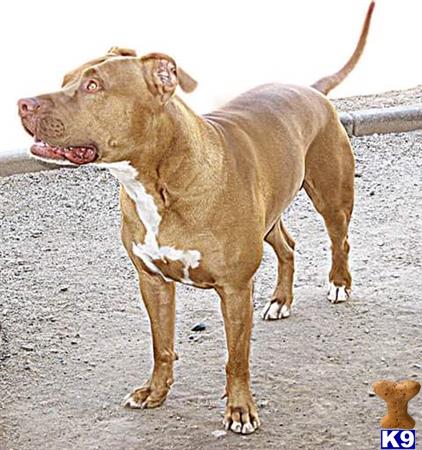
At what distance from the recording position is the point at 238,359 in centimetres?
326

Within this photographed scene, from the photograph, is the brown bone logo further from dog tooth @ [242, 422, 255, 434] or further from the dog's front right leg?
the dog's front right leg

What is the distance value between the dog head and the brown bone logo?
96cm

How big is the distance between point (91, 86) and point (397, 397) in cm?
121

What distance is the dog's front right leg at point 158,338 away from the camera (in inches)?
132

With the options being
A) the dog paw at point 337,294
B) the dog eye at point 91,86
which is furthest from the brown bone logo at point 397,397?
the dog paw at point 337,294

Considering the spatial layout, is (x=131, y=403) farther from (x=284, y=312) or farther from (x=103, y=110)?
(x=103, y=110)

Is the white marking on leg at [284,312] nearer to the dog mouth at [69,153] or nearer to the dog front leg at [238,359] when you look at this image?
the dog front leg at [238,359]

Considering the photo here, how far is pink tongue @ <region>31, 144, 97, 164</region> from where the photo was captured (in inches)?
113

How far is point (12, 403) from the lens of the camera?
3543mm

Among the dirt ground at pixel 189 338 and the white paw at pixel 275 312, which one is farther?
the white paw at pixel 275 312

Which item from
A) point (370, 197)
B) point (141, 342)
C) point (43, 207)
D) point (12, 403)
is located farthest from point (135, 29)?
point (12, 403)

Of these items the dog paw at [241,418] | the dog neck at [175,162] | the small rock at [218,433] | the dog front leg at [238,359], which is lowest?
the small rock at [218,433]

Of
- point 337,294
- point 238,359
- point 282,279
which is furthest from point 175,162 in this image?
point 337,294

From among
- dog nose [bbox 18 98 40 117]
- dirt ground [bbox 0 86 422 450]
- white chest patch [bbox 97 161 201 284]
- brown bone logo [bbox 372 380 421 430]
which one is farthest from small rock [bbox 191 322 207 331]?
dog nose [bbox 18 98 40 117]
